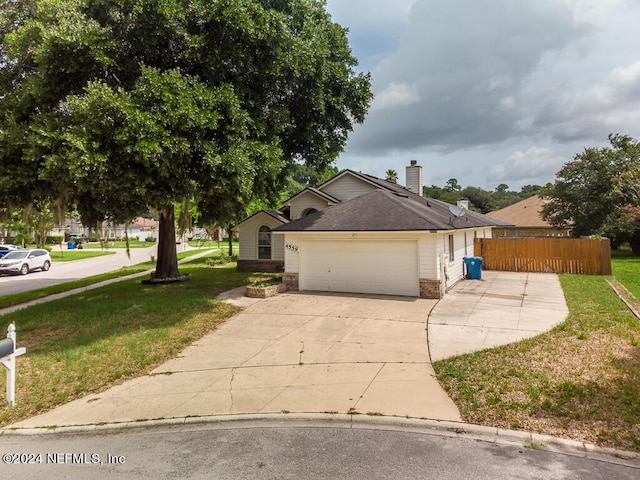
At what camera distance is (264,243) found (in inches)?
877

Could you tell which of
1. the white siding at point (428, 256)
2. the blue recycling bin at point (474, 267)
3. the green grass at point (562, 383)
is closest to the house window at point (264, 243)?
the blue recycling bin at point (474, 267)

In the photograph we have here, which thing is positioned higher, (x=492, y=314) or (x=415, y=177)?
(x=415, y=177)

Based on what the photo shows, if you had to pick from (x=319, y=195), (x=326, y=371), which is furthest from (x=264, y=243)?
(x=326, y=371)

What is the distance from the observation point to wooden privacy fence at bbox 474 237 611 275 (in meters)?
18.0

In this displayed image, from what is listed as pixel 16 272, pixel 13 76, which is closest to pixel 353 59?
pixel 13 76

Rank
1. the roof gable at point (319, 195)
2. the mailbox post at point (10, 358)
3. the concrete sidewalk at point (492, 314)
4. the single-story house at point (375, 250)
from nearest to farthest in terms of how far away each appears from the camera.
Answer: the mailbox post at point (10, 358), the concrete sidewalk at point (492, 314), the single-story house at point (375, 250), the roof gable at point (319, 195)

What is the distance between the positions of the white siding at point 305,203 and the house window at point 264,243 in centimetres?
173

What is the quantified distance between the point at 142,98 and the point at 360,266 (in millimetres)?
8737

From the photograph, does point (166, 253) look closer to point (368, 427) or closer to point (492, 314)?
point (492, 314)

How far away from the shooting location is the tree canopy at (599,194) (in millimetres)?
26641

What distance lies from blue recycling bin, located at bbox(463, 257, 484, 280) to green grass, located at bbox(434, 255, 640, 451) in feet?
27.1

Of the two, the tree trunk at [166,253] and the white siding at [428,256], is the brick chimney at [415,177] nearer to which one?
the white siding at [428,256]

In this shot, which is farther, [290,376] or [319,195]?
[319,195]

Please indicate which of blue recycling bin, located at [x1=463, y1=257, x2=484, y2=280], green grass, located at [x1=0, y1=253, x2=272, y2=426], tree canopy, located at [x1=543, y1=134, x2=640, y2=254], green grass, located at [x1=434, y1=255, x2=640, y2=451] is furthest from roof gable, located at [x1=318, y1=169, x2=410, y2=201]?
tree canopy, located at [x1=543, y1=134, x2=640, y2=254]
